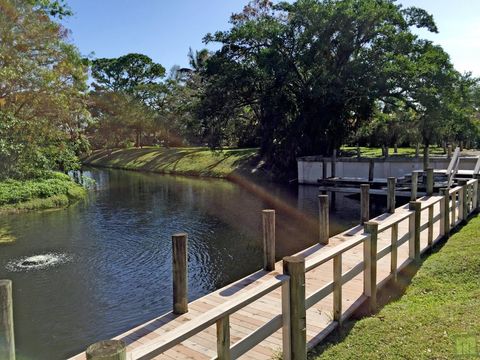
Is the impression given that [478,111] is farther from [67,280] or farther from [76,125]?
[67,280]

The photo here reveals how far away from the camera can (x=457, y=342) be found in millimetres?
4684

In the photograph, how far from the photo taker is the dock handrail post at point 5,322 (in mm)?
3520

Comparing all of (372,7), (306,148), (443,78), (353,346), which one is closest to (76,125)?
(306,148)

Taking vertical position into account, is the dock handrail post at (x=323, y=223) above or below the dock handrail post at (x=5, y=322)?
below

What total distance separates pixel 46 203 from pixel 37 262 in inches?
402

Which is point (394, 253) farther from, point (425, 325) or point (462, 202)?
point (462, 202)

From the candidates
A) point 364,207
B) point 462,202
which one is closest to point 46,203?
point 364,207

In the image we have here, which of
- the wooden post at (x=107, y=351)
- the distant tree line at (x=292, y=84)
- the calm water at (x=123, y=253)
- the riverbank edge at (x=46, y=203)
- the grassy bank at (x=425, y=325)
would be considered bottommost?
the calm water at (x=123, y=253)

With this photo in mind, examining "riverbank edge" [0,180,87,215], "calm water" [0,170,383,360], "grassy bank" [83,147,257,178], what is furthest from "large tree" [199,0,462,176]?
"riverbank edge" [0,180,87,215]

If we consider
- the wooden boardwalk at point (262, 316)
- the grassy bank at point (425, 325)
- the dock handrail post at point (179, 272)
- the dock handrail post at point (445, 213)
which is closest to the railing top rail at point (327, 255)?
the wooden boardwalk at point (262, 316)

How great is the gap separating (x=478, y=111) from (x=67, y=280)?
45484 millimetres

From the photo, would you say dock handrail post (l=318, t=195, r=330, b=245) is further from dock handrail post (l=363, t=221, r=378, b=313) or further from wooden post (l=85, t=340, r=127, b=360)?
wooden post (l=85, t=340, r=127, b=360)

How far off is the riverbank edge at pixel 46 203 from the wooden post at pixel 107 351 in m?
19.9

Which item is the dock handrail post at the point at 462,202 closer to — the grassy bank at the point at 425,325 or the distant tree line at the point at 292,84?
the grassy bank at the point at 425,325
